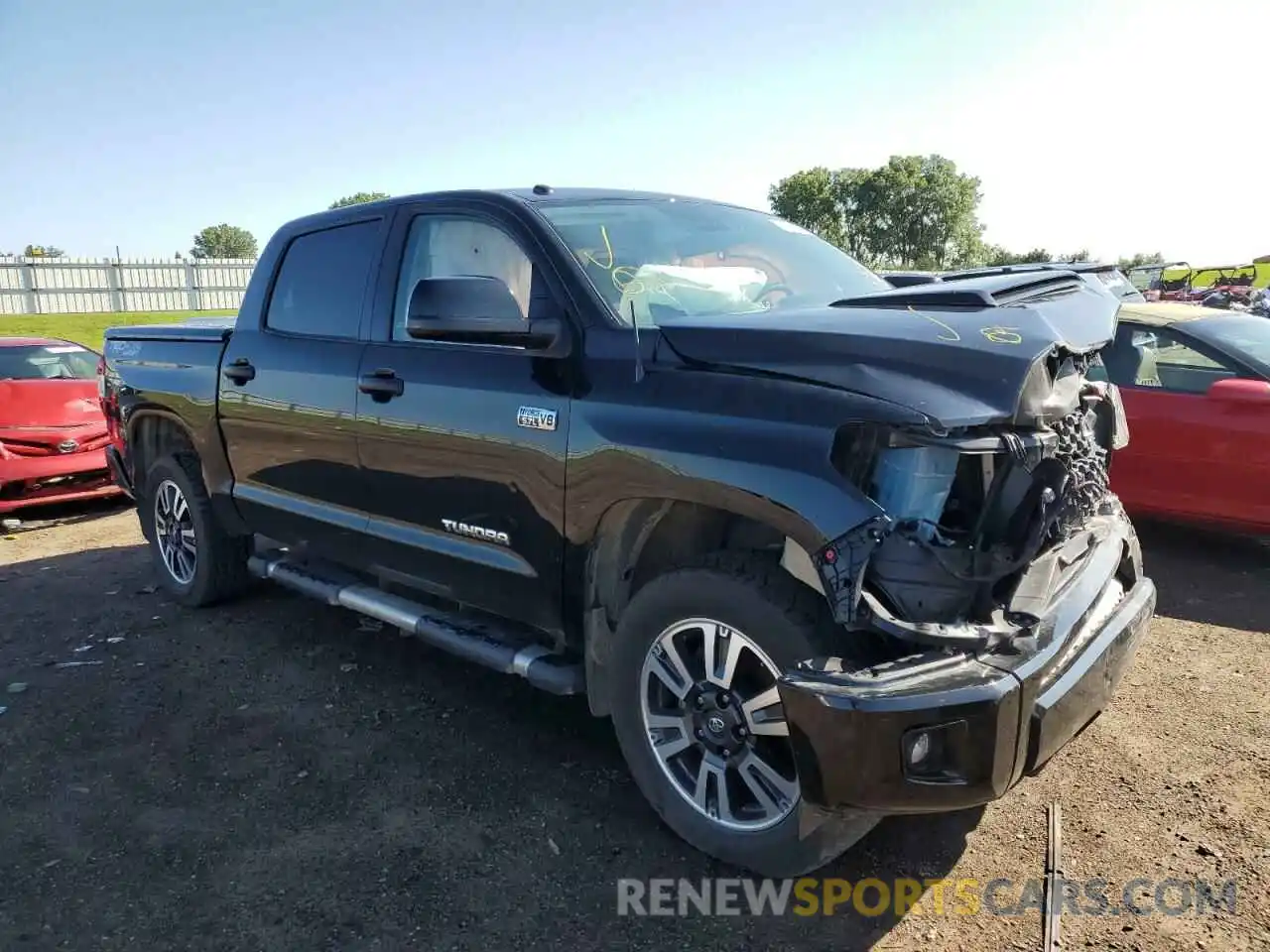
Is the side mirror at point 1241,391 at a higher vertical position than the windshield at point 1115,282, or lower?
lower

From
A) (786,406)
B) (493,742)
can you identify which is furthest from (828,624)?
(493,742)

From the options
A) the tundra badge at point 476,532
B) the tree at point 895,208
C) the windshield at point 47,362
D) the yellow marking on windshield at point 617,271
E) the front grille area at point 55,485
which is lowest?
the front grille area at point 55,485

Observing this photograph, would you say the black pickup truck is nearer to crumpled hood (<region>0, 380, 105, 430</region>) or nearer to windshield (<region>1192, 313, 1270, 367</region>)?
windshield (<region>1192, 313, 1270, 367</region>)

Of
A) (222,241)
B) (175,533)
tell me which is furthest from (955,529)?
(222,241)

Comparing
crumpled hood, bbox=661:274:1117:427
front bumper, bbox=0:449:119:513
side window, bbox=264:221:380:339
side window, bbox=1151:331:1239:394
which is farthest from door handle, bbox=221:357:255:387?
side window, bbox=1151:331:1239:394

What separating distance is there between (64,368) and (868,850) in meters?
8.56

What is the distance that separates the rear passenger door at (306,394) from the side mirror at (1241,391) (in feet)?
15.6

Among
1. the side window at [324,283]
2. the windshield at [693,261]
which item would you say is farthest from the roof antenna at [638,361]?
the side window at [324,283]

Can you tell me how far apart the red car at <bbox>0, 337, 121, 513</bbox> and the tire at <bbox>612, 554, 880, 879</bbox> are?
22.0 feet

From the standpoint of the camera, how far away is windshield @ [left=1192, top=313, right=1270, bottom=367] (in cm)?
564

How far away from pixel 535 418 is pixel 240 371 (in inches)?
86.8

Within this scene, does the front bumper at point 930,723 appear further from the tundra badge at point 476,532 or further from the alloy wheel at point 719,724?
the tundra badge at point 476,532

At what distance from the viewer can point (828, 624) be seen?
8.30ft

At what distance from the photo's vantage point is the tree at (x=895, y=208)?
65.2m
